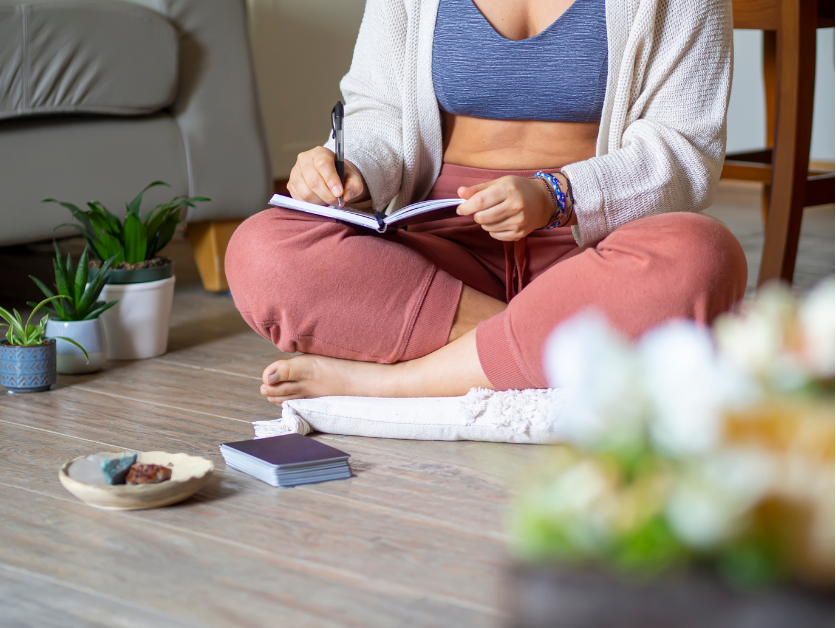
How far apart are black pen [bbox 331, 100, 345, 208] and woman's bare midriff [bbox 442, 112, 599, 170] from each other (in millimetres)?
215

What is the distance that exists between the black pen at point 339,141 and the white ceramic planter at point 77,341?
1.65 feet

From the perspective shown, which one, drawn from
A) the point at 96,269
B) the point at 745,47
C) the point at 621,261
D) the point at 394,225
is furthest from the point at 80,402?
the point at 745,47

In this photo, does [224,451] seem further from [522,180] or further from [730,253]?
[730,253]

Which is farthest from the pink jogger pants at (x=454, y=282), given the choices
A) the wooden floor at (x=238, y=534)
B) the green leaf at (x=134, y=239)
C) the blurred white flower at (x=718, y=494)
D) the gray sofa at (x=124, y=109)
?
the blurred white flower at (x=718, y=494)

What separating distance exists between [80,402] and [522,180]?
0.70 meters

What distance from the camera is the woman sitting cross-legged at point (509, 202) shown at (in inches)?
43.4

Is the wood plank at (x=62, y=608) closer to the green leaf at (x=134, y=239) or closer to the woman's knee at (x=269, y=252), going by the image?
the woman's knee at (x=269, y=252)

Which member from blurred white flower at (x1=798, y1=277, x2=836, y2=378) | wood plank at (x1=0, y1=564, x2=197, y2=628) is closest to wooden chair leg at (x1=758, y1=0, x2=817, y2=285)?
wood plank at (x1=0, y1=564, x2=197, y2=628)

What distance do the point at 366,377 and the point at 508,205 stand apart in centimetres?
30

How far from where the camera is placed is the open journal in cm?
112

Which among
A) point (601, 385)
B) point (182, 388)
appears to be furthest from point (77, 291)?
point (601, 385)

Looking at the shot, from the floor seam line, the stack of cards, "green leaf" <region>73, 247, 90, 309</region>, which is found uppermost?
"green leaf" <region>73, 247, 90, 309</region>

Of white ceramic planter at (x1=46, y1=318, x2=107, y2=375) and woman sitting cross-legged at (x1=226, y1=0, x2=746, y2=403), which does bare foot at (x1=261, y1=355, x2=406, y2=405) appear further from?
white ceramic planter at (x1=46, y1=318, x2=107, y2=375)

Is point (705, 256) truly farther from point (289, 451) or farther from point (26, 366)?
point (26, 366)
